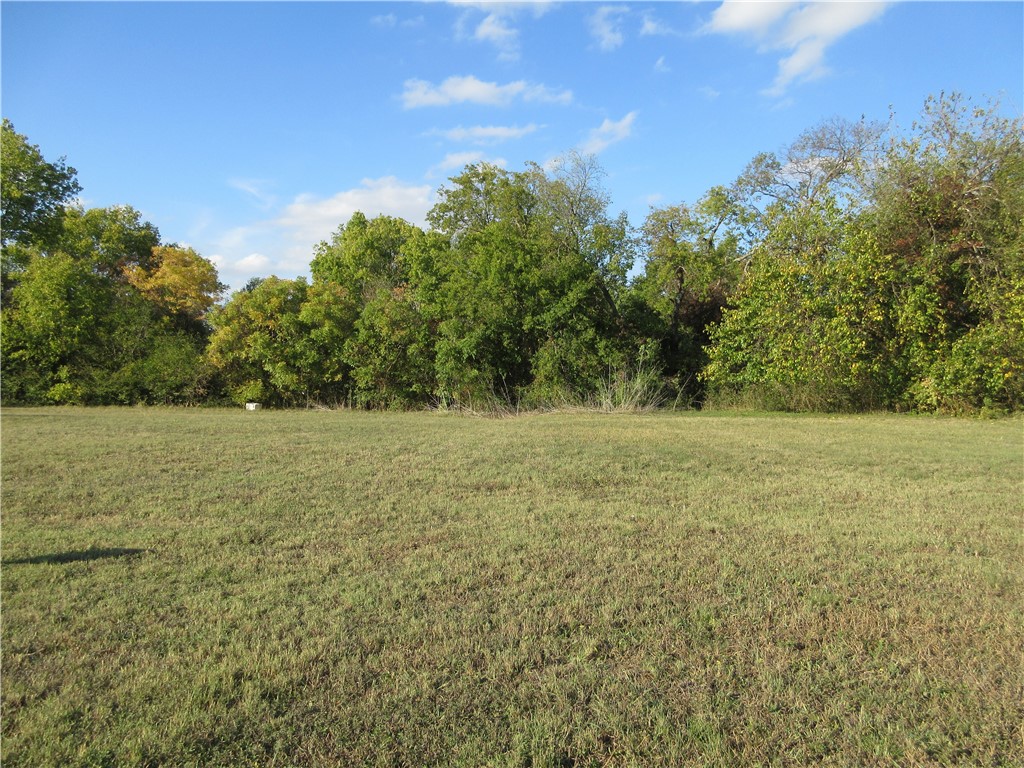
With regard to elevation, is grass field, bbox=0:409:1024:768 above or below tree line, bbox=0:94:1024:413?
below

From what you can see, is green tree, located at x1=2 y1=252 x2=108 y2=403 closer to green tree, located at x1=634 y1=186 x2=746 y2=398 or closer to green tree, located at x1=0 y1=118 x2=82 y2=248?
green tree, located at x1=0 y1=118 x2=82 y2=248

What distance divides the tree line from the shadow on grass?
1494cm

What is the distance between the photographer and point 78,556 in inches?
205

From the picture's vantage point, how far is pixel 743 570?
5.01m

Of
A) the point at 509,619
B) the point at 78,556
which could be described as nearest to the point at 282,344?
the point at 78,556

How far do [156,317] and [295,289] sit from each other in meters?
6.91

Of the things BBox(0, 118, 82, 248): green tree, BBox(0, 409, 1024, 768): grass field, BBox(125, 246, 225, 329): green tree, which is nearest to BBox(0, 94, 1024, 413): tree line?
BBox(0, 118, 82, 248): green tree

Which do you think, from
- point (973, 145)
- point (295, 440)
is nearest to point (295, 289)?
point (295, 440)

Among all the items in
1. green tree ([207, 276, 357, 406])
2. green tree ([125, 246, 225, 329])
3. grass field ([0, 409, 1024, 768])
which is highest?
green tree ([125, 246, 225, 329])

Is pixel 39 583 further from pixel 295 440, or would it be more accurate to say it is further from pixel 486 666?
pixel 295 440

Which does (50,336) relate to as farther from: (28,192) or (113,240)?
(113,240)

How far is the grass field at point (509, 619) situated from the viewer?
291cm

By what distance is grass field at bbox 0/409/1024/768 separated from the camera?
114 inches

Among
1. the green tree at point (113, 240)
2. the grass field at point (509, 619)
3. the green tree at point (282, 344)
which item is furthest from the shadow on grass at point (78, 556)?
the green tree at point (113, 240)
